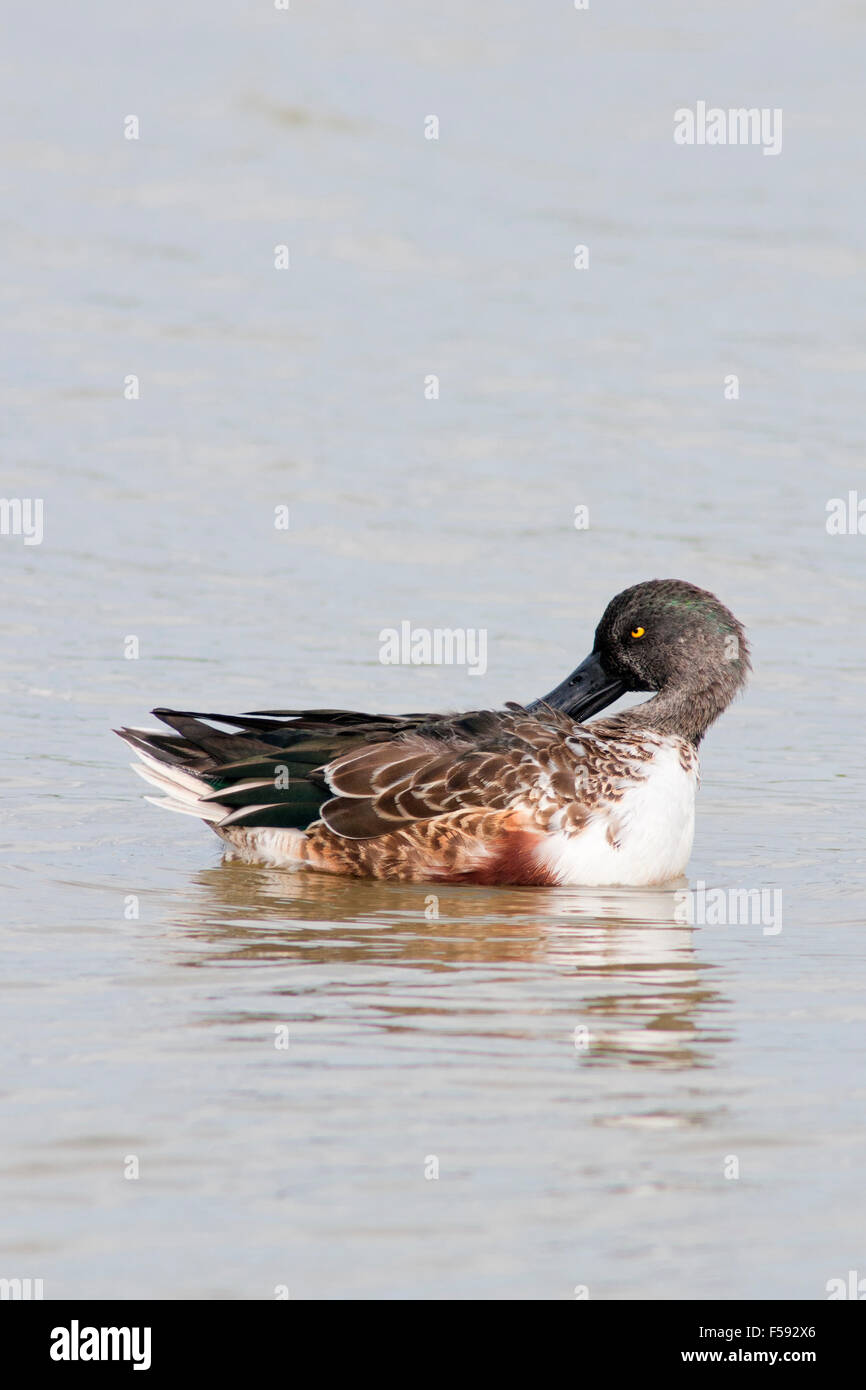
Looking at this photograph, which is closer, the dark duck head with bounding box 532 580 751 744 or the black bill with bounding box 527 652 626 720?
the dark duck head with bounding box 532 580 751 744

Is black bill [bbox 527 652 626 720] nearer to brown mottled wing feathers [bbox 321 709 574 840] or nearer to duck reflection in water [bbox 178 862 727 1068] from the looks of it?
brown mottled wing feathers [bbox 321 709 574 840]

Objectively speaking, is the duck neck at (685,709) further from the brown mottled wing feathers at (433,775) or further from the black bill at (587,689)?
the brown mottled wing feathers at (433,775)

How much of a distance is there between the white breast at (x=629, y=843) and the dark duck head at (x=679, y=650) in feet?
2.39

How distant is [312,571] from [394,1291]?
399 inches

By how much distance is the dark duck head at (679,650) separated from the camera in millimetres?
10492

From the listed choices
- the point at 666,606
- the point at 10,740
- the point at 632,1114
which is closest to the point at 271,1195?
the point at 632,1114

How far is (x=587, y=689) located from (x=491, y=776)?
1.31m

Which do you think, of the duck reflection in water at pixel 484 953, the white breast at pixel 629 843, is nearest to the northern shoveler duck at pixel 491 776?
the white breast at pixel 629 843

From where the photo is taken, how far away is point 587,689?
10.8 meters

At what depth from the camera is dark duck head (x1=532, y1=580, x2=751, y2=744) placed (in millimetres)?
10492

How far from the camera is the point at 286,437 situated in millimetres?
17734

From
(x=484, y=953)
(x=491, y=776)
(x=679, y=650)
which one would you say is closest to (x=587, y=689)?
(x=679, y=650)

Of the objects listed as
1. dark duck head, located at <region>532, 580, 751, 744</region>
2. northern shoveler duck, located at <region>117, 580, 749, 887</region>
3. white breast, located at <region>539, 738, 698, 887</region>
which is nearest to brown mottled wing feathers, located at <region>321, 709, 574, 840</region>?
northern shoveler duck, located at <region>117, 580, 749, 887</region>
